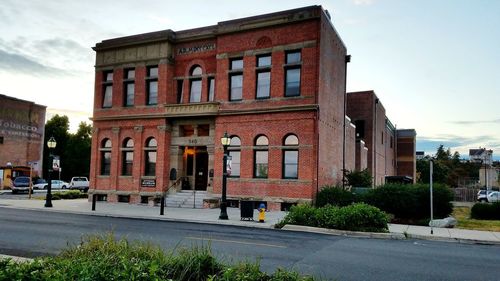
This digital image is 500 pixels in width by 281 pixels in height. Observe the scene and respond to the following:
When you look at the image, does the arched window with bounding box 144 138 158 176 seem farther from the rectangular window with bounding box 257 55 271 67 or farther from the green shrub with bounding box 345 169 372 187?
the green shrub with bounding box 345 169 372 187

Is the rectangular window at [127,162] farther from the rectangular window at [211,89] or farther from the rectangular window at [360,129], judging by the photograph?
the rectangular window at [360,129]

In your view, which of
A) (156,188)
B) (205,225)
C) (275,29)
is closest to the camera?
(205,225)

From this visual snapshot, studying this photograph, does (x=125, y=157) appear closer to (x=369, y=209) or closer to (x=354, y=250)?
(x=369, y=209)

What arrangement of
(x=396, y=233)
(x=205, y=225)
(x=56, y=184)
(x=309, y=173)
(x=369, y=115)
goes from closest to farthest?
(x=396, y=233), (x=205, y=225), (x=309, y=173), (x=369, y=115), (x=56, y=184)

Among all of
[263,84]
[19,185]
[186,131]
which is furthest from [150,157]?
[19,185]

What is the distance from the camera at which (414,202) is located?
72.9ft

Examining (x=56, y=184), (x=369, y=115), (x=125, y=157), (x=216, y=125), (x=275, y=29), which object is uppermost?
(x=275, y=29)

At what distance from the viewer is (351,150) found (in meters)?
35.7

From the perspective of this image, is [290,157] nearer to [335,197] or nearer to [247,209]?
[335,197]

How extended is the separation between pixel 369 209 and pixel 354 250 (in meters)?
5.29

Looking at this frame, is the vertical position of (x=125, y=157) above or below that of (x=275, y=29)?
below

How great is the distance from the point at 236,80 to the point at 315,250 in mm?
18145

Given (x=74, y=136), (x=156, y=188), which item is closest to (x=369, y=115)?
(x=156, y=188)

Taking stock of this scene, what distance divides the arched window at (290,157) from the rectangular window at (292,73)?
9.49 ft
